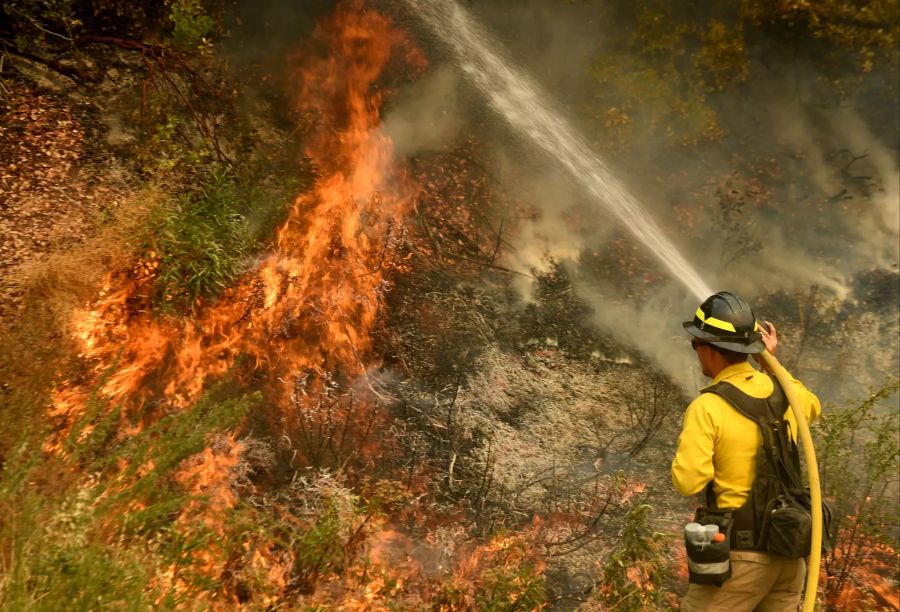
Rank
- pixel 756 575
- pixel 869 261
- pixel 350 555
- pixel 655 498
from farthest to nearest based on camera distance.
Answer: pixel 869 261
pixel 655 498
pixel 350 555
pixel 756 575

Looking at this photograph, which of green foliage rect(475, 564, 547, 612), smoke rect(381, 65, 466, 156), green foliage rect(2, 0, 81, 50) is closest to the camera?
green foliage rect(475, 564, 547, 612)

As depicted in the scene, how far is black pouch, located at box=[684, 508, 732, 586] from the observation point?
3.29 meters

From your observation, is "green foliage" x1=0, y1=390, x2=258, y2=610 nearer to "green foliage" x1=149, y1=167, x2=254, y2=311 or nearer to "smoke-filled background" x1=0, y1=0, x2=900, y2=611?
"smoke-filled background" x1=0, y1=0, x2=900, y2=611

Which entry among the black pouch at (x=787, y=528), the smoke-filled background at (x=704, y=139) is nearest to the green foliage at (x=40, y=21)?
the smoke-filled background at (x=704, y=139)

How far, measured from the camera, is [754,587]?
3375 millimetres

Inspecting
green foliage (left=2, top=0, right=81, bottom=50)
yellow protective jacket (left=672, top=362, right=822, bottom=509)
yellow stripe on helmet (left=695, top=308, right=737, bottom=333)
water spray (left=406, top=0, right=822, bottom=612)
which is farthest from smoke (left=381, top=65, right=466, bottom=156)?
yellow protective jacket (left=672, top=362, right=822, bottom=509)

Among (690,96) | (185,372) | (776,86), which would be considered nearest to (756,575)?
(185,372)

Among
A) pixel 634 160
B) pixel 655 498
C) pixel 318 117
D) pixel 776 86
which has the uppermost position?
pixel 776 86

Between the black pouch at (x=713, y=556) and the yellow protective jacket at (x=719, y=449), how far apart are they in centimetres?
8

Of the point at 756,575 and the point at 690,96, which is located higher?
the point at 690,96

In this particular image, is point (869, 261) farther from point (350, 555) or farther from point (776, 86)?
point (350, 555)

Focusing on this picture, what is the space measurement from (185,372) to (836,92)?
10.9 metres

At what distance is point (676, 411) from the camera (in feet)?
21.7

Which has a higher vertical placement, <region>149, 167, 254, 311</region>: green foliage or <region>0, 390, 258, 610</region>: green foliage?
<region>149, 167, 254, 311</region>: green foliage
